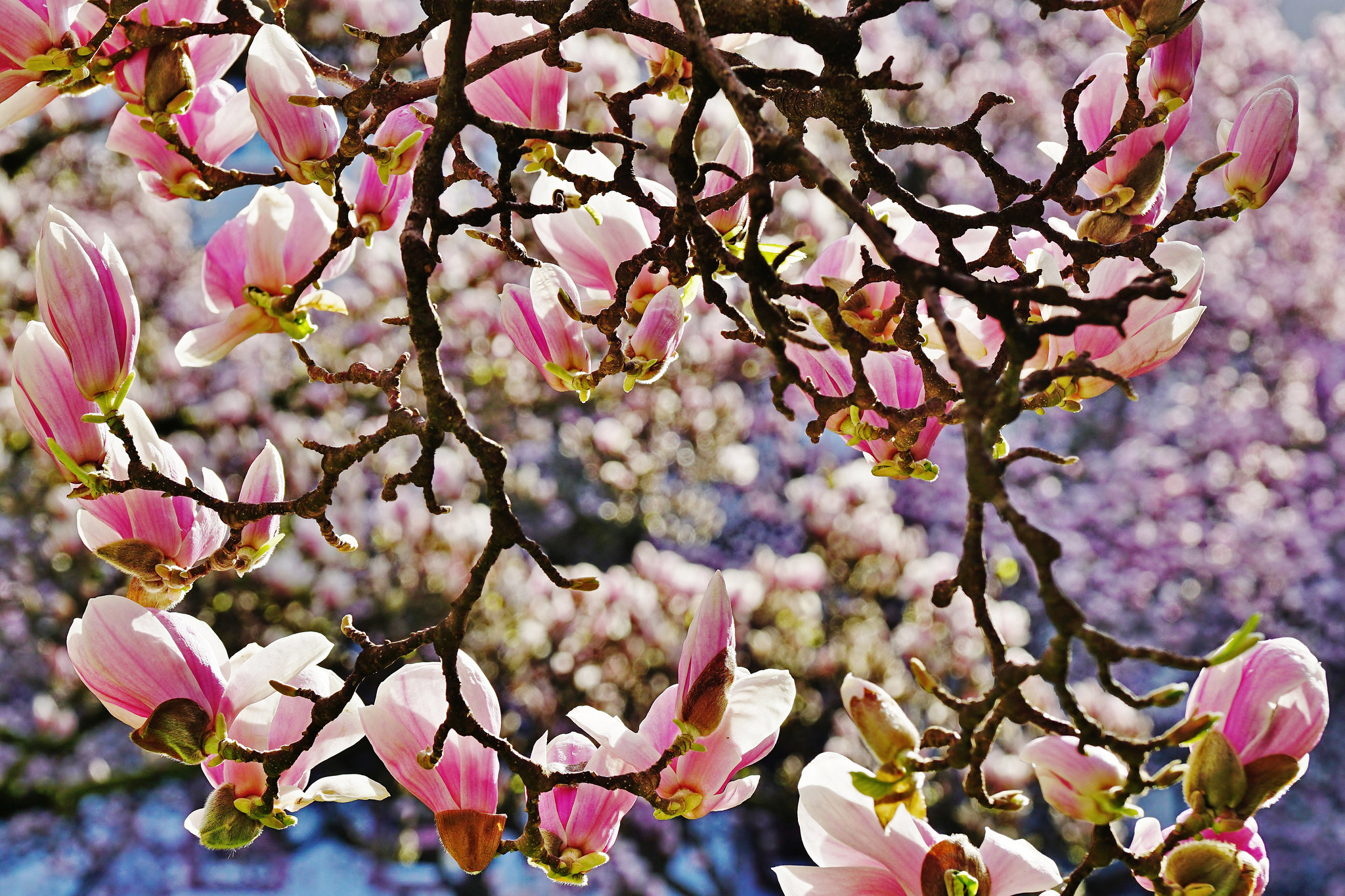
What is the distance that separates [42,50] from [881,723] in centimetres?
55

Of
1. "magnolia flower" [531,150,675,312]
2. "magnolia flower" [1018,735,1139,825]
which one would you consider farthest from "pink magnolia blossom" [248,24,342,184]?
"magnolia flower" [1018,735,1139,825]

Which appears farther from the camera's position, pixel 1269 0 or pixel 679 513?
pixel 1269 0

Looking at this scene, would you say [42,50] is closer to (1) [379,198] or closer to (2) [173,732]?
(1) [379,198]

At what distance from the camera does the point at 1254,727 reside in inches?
17.8

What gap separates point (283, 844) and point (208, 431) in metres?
2.56

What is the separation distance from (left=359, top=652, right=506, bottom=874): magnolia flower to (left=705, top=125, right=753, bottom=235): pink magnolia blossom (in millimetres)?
303

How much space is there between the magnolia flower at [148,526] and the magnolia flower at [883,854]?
14.2 inches

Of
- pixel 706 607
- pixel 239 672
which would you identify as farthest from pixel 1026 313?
pixel 239 672

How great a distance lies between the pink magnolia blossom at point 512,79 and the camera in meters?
0.65

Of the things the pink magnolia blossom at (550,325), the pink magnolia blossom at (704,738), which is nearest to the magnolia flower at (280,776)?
the pink magnolia blossom at (704,738)

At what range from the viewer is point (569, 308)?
2.05 feet

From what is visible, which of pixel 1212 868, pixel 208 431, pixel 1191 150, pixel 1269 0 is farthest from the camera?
pixel 1269 0

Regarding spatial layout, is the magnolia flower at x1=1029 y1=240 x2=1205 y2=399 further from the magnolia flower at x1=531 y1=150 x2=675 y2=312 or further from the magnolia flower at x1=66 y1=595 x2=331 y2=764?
the magnolia flower at x1=66 y1=595 x2=331 y2=764

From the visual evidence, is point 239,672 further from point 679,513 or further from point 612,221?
point 679,513
